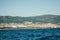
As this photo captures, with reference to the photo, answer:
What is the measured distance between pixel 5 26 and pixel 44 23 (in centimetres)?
1412

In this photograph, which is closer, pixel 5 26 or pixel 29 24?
pixel 5 26

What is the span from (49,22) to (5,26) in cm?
1697

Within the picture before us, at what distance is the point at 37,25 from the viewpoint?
245 feet

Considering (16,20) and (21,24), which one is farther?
(21,24)

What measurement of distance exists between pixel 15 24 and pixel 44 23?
10.5m

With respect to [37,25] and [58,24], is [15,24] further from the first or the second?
[58,24]

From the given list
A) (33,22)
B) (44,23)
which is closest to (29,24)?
(33,22)

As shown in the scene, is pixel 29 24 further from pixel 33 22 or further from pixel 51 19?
pixel 51 19

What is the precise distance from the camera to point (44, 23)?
232ft

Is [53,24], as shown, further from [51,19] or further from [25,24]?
[25,24]

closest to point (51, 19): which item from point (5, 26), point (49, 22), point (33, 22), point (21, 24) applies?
point (49, 22)

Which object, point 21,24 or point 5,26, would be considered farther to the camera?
point 21,24

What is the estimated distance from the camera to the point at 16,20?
220 ft

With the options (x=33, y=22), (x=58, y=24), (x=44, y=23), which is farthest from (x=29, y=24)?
(x=58, y=24)
